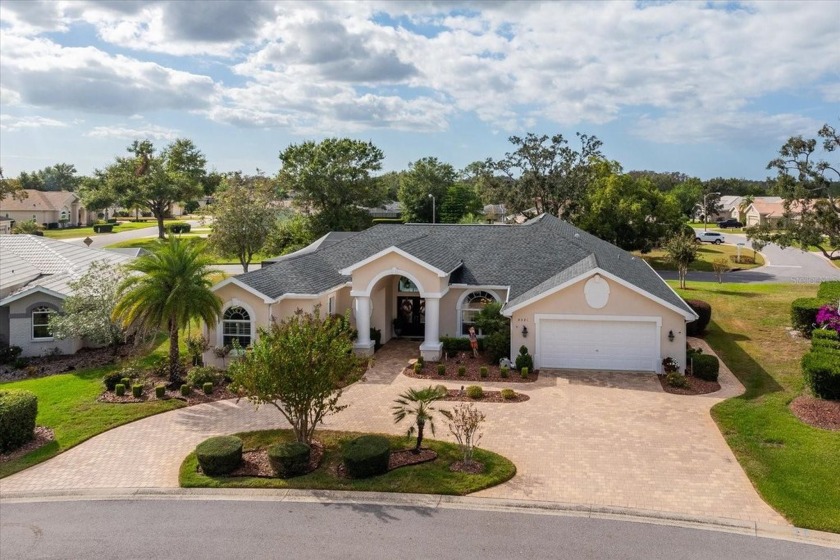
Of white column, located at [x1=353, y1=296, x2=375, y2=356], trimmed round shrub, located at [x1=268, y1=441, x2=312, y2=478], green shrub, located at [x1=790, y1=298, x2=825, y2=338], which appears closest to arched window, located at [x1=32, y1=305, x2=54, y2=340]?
white column, located at [x1=353, y1=296, x2=375, y2=356]

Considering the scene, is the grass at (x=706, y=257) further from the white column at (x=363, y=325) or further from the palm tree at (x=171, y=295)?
the palm tree at (x=171, y=295)

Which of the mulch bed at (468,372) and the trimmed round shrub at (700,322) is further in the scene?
the trimmed round shrub at (700,322)

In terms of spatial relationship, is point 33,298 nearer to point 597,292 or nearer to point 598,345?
point 597,292

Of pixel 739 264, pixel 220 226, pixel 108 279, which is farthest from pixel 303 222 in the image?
pixel 739 264

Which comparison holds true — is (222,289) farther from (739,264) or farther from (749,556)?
(739,264)

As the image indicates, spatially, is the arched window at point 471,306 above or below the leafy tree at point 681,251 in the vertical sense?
below

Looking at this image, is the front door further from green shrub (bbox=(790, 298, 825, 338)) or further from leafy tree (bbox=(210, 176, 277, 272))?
leafy tree (bbox=(210, 176, 277, 272))

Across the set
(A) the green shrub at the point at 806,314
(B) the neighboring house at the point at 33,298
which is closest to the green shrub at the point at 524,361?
(A) the green shrub at the point at 806,314

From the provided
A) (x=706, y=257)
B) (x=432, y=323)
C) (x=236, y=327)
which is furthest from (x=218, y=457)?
(x=706, y=257)
